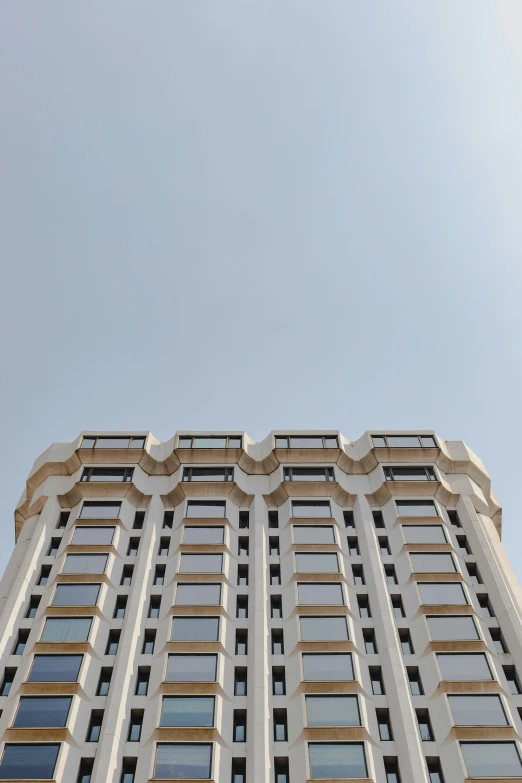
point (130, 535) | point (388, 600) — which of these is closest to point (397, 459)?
point (388, 600)

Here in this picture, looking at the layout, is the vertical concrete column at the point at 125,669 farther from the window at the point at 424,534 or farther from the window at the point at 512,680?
the window at the point at 512,680

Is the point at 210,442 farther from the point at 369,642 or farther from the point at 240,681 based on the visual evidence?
the point at 240,681

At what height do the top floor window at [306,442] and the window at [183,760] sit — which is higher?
the top floor window at [306,442]

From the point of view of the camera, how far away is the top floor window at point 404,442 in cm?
5553

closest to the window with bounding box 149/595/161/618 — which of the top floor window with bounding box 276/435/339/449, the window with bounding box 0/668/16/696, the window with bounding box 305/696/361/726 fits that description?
the window with bounding box 0/668/16/696

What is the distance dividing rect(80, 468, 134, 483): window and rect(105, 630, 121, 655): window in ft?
44.5

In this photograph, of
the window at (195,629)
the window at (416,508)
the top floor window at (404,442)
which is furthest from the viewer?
the top floor window at (404,442)

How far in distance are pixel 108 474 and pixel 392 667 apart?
25.7 metres

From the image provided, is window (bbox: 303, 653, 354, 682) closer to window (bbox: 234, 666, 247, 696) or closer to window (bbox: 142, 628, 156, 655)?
window (bbox: 234, 666, 247, 696)

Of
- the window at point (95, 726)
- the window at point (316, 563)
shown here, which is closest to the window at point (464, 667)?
the window at point (316, 563)

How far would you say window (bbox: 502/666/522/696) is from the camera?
39.0 meters

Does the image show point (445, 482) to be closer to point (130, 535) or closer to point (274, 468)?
point (274, 468)

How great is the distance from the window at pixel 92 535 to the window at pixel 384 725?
20.6 meters

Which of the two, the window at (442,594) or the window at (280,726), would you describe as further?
the window at (442,594)
